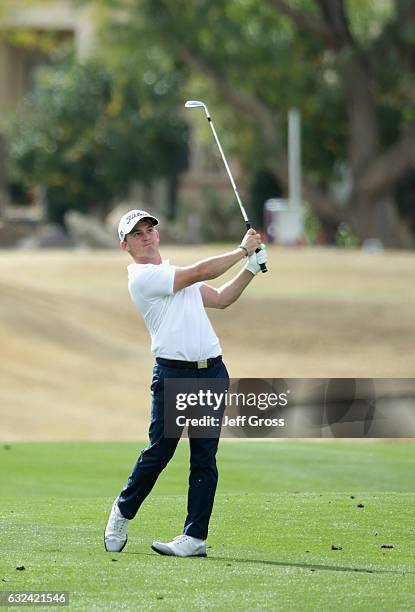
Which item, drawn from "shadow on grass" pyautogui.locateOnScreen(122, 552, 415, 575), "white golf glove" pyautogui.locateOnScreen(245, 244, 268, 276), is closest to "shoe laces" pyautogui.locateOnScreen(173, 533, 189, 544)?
"shadow on grass" pyautogui.locateOnScreen(122, 552, 415, 575)

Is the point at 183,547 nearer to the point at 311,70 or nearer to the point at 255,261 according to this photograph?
the point at 255,261

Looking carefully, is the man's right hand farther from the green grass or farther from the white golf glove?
the green grass

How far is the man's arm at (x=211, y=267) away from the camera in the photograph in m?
8.82

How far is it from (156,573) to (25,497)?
3.86 meters

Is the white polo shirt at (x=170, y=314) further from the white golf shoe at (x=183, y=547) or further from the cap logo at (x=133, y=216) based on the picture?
the white golf shoe at (x=183, y=547)

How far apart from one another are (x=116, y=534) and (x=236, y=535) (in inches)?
38.4

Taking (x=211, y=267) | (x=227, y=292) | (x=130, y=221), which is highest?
(x=130, y=221)

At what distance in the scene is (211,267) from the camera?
8836mm

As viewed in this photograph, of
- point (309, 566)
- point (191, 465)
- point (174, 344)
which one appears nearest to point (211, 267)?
point (174, 344)

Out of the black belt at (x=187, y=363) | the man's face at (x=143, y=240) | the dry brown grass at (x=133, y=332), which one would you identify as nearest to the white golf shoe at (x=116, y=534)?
the black belt at (x=187, y=363)

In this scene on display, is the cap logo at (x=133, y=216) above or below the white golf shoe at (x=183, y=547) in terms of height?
above

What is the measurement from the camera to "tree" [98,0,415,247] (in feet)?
165

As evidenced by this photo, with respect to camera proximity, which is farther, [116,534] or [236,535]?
[236,535]

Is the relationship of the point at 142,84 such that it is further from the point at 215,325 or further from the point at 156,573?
the point at 156,573
